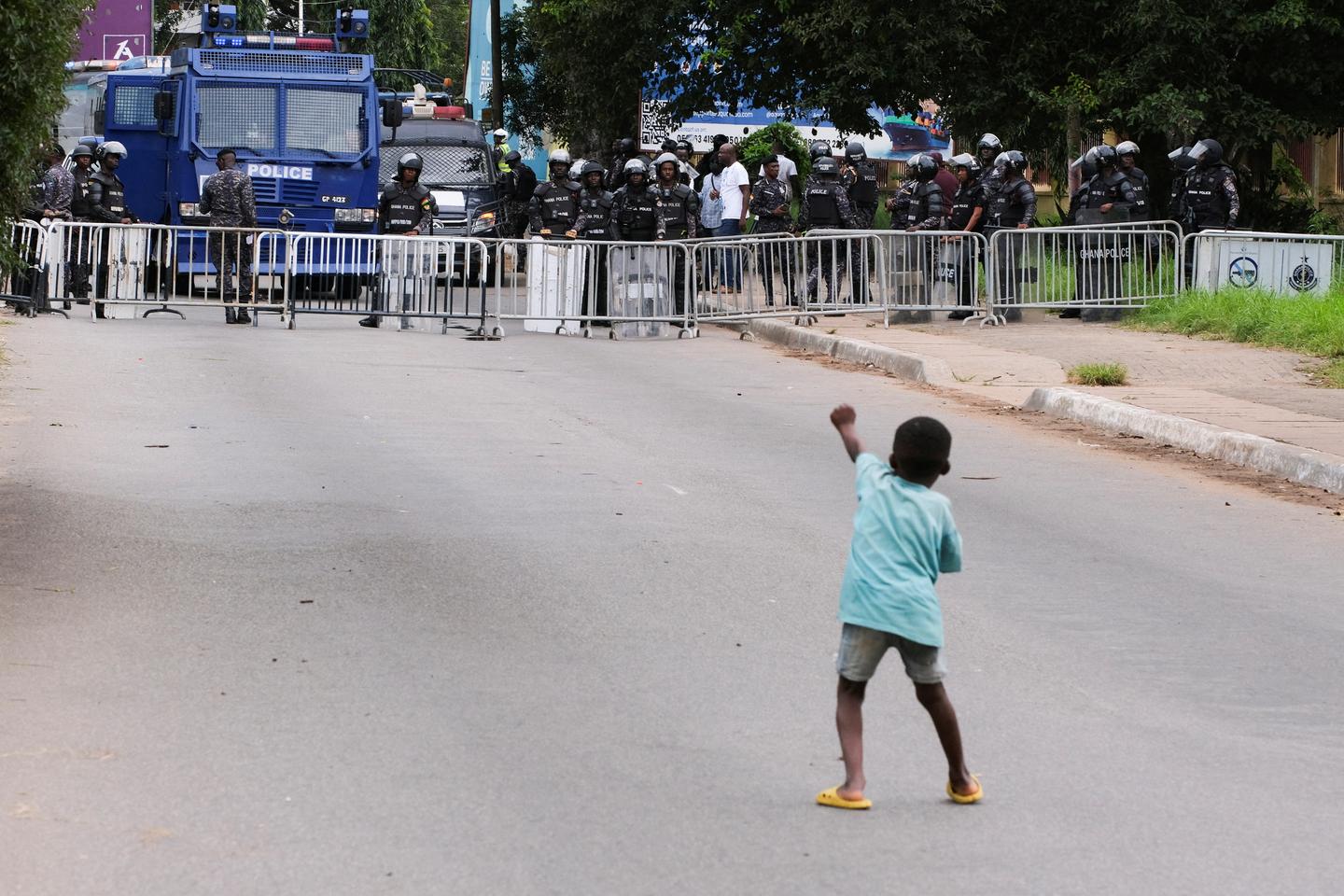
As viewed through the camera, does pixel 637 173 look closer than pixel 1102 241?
No

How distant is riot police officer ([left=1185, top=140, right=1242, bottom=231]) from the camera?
69.2 ft

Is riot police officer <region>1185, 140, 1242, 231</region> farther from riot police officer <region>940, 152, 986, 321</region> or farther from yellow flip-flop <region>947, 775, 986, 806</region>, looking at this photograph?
yellow flip-flop <region>947, 775, 986, 806</region>

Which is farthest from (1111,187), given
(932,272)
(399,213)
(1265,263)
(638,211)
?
(399,213)

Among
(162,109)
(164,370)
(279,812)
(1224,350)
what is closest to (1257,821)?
(279,812)

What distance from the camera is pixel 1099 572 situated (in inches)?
339

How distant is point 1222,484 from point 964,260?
9971 mm

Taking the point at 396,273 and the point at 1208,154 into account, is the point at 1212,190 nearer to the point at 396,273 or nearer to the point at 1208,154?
the point at 1208,154

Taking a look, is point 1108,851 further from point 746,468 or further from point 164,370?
point 164,370

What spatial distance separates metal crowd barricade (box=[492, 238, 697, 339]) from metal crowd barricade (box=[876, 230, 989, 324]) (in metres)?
2.14

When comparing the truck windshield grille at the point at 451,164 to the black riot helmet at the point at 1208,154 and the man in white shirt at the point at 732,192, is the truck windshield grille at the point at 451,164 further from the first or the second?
the black riot helmet at the point at 1208,154

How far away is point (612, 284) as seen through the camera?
2117 cm

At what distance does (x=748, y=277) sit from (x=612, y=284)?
1.46 metres

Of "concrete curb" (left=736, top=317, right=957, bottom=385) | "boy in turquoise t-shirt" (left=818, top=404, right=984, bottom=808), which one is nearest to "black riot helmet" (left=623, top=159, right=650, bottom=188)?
"concrete curb" (left=736, top=317, right=957, bottom=385)

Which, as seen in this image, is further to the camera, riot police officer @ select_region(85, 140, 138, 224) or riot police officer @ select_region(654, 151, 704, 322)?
riot police officer @ select_region(85, 140, 138, 224)
